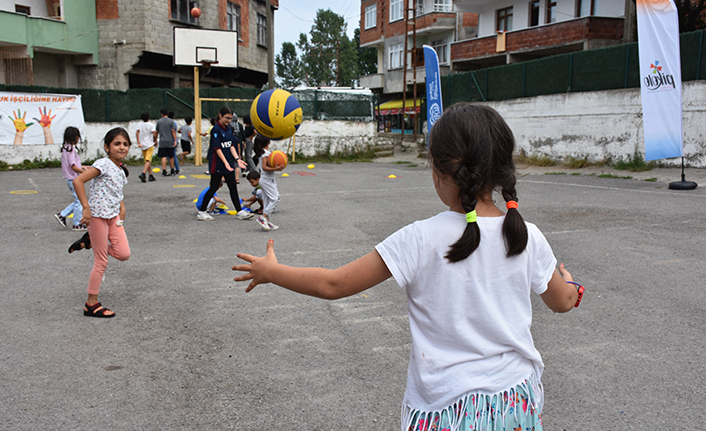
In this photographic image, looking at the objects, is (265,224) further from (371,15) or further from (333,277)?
(371,15)

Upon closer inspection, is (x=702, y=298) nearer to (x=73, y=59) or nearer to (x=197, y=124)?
(x=197, y=124)

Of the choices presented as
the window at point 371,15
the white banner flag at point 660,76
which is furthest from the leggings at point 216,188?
the window at point 371,15

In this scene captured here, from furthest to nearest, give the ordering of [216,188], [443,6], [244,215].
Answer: [443,6]
[244,215]
[216,188]

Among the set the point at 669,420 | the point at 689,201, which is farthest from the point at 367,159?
the point at 669,420

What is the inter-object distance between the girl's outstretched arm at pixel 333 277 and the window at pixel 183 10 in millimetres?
27220

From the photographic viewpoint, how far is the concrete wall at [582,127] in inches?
609

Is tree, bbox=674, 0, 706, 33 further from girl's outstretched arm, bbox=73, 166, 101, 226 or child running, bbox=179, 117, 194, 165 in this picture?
girl's outstretched arm, bbox=73, 166, 101, 226

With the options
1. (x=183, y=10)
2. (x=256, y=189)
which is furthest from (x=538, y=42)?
(x=256, y=189)

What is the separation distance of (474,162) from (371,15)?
48.8 meters

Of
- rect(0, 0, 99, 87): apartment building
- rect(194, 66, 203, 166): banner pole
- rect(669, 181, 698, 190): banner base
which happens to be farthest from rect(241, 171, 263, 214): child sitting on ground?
rect(0, 0, 99, 87): apartment building

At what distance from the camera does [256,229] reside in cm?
848

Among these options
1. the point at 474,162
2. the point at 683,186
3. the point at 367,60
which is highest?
the point at 367,60

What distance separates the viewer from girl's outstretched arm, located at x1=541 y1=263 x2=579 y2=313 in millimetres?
1782

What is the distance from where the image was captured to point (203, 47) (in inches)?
826
